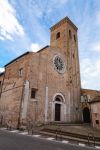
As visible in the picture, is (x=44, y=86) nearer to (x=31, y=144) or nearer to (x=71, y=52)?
(x=71, y=52)

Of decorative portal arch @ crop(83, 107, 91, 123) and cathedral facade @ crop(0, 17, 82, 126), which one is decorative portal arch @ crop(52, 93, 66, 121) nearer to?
cathedral facade @ crop(0, 17, 82, 126)

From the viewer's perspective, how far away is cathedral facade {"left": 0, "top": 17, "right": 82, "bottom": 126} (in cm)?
1802

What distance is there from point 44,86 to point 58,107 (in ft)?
13.0

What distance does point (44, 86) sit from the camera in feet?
66.4

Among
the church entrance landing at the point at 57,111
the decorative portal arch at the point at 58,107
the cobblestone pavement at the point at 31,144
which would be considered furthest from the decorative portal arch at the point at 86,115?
the cobblestone pavement at the point at 31,144

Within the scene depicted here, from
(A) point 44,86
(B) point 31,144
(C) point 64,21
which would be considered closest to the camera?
(B) point 31,144

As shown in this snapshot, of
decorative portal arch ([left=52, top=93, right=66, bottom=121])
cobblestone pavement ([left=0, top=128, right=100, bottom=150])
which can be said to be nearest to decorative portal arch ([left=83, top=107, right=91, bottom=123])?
decorative portal arch ([left=52, top=93, right=66, bottom=121])

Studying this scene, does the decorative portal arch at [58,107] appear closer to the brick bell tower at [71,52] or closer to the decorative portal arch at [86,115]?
the brick bell tower at [71,52]

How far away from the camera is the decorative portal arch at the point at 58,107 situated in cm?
A: 2093

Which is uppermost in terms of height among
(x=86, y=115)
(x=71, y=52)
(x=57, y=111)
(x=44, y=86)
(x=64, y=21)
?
(x=64, y=21)

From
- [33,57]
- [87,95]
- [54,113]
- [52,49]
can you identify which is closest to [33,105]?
[54,113]

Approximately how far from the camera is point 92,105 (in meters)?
18.5

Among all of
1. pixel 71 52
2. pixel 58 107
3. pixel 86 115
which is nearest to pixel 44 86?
pixel 58 107

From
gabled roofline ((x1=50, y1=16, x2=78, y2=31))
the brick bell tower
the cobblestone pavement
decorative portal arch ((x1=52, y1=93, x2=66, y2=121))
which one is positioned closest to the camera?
the cobblestone pavement
